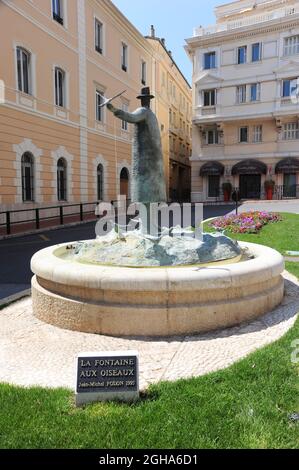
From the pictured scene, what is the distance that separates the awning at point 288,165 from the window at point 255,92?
5515 mm

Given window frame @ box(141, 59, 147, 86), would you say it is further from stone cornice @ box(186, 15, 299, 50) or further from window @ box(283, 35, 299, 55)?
window @ box(283, 35, 299, 55)

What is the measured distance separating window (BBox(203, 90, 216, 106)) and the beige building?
5.83 meters

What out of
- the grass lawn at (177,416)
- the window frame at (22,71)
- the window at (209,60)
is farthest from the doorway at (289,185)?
the grass lawn at (177,416)

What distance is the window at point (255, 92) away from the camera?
3070cm

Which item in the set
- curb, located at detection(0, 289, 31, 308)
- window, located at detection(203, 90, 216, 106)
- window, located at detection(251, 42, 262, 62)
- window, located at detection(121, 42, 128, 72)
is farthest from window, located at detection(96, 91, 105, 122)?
curb, located at detection(0, 289, 31, 308)

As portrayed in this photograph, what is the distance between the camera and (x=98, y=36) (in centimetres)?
2412

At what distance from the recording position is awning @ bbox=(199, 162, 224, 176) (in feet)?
105

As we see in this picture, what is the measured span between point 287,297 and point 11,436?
4.56 metres

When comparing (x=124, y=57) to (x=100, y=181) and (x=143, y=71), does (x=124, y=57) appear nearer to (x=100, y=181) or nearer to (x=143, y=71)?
(x=143, y=71)

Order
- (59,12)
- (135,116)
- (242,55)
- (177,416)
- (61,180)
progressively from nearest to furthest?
(177,416), (135,116), (59,12), (61,180), (242,55)

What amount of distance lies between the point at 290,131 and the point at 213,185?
7395mm

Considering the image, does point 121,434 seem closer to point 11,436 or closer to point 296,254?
point 11,436

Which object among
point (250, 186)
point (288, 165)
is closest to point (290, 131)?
point (288, 165)

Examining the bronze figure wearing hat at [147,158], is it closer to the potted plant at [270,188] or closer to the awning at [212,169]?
the potted plant at [270,188]
